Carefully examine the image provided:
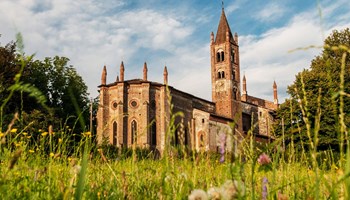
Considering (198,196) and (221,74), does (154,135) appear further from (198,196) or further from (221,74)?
(198,196)

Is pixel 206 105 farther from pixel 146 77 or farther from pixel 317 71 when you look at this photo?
pixel 317 71

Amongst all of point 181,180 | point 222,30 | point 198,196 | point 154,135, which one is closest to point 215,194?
point 198,196

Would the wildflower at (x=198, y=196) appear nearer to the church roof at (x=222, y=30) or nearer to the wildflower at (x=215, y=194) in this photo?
the wildflower at (x=215, y=194)

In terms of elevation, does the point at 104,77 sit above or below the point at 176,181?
above

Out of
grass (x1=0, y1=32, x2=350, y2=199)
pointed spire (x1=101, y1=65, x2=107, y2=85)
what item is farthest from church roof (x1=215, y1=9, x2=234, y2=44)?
grass (x1=0, y1=32, x2=350, y2=199)

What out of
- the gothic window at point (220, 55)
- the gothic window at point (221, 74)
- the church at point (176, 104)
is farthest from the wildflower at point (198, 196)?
the gothic window at point (220, 55)

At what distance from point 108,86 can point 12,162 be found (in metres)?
37.4

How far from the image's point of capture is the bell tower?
147ft

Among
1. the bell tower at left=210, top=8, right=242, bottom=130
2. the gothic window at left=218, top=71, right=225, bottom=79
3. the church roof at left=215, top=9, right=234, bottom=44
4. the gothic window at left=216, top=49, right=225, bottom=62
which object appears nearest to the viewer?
the bell tower at left=210, top=8, right=242, bottom=130

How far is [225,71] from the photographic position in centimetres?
4628

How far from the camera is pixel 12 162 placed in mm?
979

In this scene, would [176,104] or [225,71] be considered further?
[225,71]

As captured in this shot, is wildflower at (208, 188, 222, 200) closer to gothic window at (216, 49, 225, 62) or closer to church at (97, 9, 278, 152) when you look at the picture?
church at (97, 9, 278, 152)

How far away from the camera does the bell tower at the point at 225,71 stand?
147 ft
